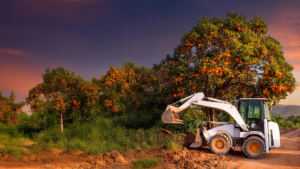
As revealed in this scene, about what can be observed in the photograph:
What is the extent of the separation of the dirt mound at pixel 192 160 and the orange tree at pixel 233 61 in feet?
13.3

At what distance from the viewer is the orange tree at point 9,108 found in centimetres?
1464

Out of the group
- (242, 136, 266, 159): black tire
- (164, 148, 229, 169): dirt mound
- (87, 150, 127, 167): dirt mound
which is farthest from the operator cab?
(87, 150, 127, 167): dirt mound

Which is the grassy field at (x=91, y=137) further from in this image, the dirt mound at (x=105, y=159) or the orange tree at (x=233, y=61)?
the orange tree at (x=233, y=61)

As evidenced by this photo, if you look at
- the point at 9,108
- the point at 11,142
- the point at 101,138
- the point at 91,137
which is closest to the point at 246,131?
the point at 101,138

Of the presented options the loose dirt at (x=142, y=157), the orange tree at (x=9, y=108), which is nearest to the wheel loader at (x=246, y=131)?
the loose dirt at (x=142, y=157)

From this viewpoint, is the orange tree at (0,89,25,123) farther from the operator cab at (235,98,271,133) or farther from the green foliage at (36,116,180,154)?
the operator cab at (235,98,271,133)

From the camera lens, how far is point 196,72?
43.8ft

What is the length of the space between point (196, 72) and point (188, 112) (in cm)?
539

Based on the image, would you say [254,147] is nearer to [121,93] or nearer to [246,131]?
[246,131]

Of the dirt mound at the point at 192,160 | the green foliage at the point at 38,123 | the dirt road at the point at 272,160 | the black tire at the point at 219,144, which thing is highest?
the green foliage at the point at 38,123

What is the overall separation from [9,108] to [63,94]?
369 centimetres

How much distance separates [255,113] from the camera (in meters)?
11.2

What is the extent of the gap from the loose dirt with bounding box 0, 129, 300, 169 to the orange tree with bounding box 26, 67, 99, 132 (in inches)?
155

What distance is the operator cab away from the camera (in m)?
11.1
